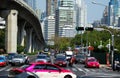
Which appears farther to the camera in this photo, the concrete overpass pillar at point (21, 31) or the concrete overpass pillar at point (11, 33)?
the concrete overpass pillar at point (21, 31)

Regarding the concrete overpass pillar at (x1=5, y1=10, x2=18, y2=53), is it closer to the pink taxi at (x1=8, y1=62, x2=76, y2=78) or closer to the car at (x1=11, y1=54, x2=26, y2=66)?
the car at (x1=11, y1=54, x2=26, y2=66)

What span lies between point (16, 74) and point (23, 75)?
0.67m

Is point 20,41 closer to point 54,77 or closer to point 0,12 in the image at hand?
point 0,12

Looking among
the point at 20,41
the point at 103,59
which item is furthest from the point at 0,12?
the point at 20,41

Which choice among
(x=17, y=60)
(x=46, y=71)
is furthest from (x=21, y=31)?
(x=46, y=71)

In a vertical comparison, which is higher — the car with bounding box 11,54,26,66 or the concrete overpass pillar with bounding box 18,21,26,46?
the concrete overpass pillar with bounding box 18,21,26,46

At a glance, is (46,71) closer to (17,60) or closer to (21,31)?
(17,60)

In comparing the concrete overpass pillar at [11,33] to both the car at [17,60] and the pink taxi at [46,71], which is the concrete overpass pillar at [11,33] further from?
the pink taxi at [46,71]

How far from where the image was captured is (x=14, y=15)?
79062 millimetres

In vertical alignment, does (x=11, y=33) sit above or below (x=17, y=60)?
above

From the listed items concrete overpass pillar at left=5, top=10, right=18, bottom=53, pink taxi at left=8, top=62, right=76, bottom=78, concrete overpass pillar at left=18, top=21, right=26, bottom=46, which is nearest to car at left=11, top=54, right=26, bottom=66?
concrete overpass pillar at left=5, top=10, right=18, bottom=53

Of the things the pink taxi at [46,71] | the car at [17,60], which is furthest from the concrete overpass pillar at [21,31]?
the pink taxi at [46,71]

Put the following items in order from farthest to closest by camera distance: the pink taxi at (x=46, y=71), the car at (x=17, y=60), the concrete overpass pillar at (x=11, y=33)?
1. the concrete overpass pillar at (x=11, y=33)
2. the car at (x=17, y=60)
3. the pink taxi at (x=46, y=71)

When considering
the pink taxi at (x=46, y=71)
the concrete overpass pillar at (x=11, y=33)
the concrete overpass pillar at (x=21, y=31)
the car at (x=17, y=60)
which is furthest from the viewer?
the concrete overpass pillar at (x=21, y=31)
